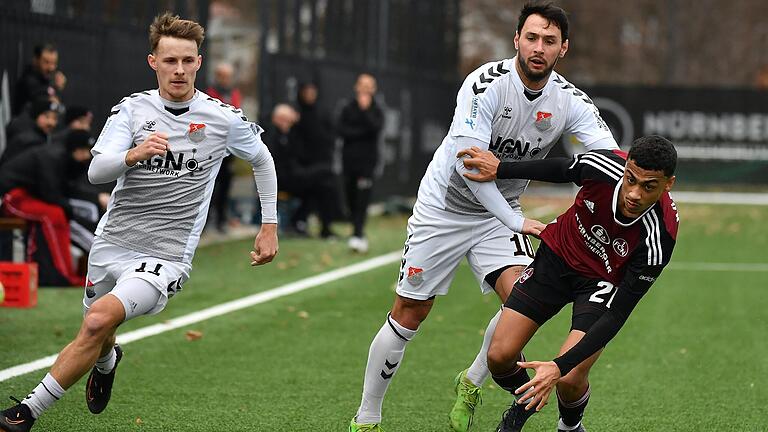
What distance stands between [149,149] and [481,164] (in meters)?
1.61

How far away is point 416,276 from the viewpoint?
6945 mm

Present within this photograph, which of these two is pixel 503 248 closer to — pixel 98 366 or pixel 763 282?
pixel 98 366

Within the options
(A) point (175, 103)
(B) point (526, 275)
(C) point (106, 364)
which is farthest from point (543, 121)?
(C) point (106, 364)

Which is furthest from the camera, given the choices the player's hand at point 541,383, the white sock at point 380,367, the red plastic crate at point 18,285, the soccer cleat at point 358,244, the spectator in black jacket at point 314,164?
the spectator in black jacket at point 314,164

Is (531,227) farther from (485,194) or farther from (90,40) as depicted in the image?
(90,40)

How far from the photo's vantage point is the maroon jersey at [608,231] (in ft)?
19.6

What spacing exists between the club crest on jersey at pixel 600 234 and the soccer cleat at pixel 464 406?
130 centimetres

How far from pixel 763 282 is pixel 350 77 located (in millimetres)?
10768

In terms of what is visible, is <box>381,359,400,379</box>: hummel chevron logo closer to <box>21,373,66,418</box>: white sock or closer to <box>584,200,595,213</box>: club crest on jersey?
<box>584,200,595,213</box>: club crest on jersey

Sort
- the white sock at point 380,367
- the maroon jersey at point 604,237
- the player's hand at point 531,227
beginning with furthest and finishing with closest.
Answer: the white sock at point 380,367 → the player's hand at point 531,227 → the maroon jersey at point 604,237

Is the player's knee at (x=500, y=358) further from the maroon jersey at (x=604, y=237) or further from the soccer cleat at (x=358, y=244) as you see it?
the soccer cleat at (x=358, y=244)

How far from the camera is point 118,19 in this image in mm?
15625

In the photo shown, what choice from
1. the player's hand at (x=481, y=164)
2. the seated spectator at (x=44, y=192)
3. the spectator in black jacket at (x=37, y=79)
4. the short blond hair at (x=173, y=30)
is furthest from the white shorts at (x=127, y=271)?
the spectator in black jacket at (x=37, y=79)

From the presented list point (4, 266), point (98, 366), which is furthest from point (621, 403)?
point (4, 266)
